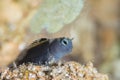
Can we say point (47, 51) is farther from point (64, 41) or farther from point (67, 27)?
point (67, 27)

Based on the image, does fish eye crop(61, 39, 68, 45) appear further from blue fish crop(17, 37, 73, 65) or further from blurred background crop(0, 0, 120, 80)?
blurred background crop(0, 0, 120, 80)

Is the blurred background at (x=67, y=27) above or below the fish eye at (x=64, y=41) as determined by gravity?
above

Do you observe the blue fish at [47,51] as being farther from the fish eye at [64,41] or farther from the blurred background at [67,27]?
the blurred background at [67,27]

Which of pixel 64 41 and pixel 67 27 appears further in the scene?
pixel 67 27

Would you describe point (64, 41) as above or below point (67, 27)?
below

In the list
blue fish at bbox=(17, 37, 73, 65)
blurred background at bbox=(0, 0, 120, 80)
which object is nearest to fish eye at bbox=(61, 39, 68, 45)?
blue fish at bbox=(17, 37, 73, 65)

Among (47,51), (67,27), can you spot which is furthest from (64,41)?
(67,27)

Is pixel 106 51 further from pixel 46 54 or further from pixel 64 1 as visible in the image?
pixel 46 54

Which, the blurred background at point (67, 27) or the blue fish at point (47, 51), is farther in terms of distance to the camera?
the blurred background at point (67, 27)

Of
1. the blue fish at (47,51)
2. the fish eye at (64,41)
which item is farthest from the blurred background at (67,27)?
the fish eye at (64,41)
